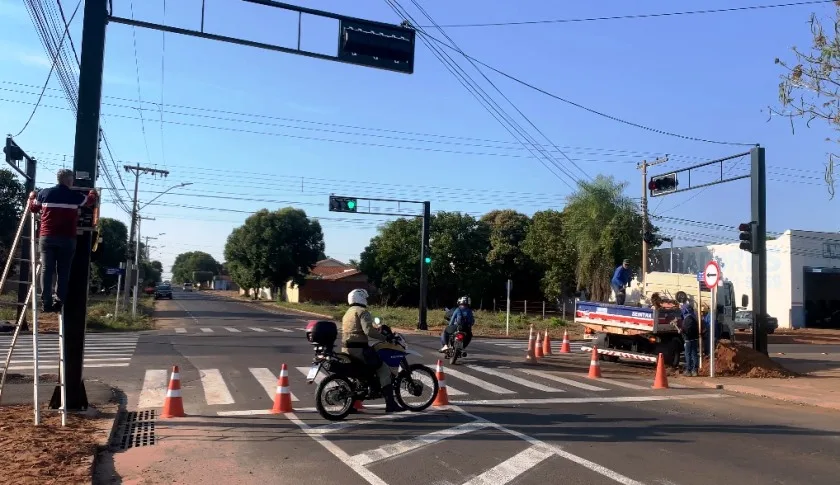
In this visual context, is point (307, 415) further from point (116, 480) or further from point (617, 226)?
point (617, 226)

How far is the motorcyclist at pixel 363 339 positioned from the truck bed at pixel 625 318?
9.37m

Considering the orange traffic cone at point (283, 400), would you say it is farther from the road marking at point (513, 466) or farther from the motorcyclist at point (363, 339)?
the road marking at point (513, 466)

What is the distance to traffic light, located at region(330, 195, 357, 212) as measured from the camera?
32344mm

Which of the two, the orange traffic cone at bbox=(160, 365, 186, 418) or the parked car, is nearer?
the orange traffic cone at bbox=(160, 365, 186, 418)

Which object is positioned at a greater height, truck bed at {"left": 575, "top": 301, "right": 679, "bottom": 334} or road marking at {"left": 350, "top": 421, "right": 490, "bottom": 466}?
truck bed at {"left": 575, "top": 301, "right": 679, "bottom": 334}

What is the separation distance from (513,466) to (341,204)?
25.9 m

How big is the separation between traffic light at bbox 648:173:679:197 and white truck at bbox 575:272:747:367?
17.5 ft

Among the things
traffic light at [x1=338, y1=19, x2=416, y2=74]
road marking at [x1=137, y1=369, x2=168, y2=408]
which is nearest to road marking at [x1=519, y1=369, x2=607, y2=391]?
traffic light at [x1=338, y1=19, x2=416, y2=74]

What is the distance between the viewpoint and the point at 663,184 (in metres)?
25.6

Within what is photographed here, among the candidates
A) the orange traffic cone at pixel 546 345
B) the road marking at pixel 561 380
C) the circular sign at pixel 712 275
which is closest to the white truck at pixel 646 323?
the circular sign at pixel 712 275

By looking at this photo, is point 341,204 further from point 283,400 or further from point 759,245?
point 283,400

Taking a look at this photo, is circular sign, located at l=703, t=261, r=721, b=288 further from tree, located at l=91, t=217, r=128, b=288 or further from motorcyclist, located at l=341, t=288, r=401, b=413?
tree, located at l=91, t=217, r=128, b=288

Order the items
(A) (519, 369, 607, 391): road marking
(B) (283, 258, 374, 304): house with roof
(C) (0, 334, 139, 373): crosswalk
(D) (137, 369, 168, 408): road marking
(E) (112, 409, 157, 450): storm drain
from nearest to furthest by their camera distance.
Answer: (E) (112, 409, 157, 450): storm drain
(D) (137, 369, 168, 408): road marking
(A) (519, 369, 607, 391): road marking
(C) (0, 334, 139, 373): crosswalk
(B) (283, 258, 374, 304): house with roof

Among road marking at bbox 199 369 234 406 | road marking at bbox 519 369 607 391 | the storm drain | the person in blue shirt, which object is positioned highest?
the person in blue shirt
